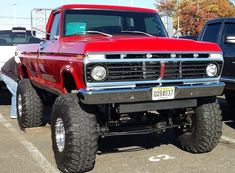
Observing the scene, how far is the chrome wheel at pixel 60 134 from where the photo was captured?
18.5 ft

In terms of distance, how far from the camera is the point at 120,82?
17.2 ft

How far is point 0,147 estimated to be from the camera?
6.97m

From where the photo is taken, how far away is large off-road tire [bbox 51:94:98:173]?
525cm

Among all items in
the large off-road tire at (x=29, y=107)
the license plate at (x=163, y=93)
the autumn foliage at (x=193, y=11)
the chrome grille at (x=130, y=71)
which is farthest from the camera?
the autumn foliage at (x=193, y=11)

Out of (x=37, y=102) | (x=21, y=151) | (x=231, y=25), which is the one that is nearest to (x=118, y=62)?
(x=21, y=151)

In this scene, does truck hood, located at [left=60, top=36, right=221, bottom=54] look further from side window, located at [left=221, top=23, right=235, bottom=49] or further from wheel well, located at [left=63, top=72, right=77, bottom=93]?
side window, located at [left=221, top=23, right=235, bottom=49]

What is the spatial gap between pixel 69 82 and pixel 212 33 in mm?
4333

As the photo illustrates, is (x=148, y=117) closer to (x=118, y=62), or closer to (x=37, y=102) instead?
(x=118, y=62)

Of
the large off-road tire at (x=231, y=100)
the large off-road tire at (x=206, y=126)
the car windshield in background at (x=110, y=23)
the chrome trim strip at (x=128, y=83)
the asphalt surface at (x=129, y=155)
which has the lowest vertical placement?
the large off-road tire at (x=231, y=100)

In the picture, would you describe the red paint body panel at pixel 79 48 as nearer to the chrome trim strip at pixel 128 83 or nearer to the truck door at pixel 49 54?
the truck door at pixel 49 54

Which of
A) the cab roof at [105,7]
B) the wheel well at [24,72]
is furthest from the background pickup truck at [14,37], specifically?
the cab roof at [105,7]

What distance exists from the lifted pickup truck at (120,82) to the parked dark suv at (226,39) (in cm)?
192

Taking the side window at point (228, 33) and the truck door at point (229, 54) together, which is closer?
the truck door at point (229, 54)

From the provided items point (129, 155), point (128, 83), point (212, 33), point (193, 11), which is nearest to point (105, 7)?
point (128, 83)
